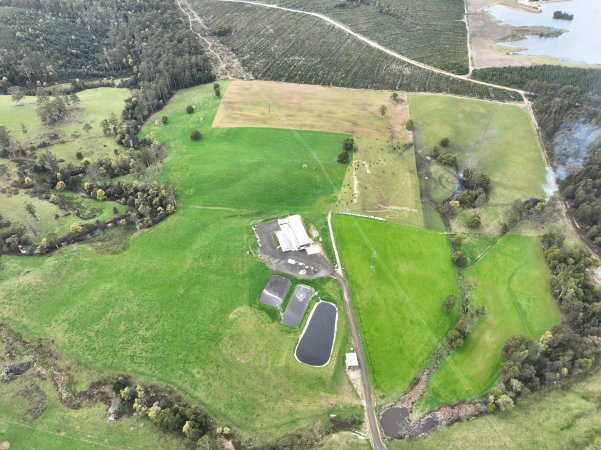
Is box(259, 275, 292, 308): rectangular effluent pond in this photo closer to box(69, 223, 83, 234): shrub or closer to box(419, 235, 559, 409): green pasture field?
box(419, 235, 559, 409): green pasture field

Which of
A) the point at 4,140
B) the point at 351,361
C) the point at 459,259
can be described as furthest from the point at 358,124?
the point at 4,140

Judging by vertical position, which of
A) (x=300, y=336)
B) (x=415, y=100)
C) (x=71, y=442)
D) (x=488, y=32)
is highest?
(x=488, y=32)

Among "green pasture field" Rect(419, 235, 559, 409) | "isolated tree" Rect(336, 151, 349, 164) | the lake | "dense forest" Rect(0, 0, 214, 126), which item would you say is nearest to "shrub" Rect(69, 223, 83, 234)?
"dense forest" Rect(0, 0, 214, 126)

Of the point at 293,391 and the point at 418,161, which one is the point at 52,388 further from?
the point at 418,161

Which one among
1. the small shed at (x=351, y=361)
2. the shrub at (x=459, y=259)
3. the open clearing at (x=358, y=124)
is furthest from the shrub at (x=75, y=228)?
A: the shrub at (x=459, y=259)

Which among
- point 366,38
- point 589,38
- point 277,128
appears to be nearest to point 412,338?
point 277,128
